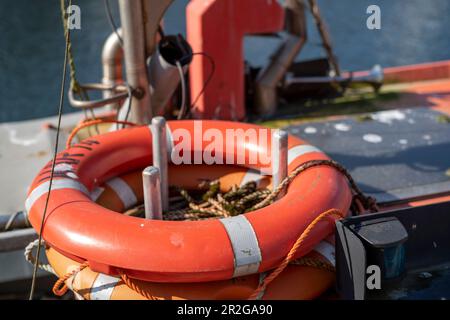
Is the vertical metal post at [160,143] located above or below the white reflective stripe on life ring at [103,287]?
above

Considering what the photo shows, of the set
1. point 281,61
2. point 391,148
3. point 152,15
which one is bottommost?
point 391,148

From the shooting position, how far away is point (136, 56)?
2.54m

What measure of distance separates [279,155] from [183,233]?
1.73 ft

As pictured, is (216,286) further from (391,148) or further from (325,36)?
(325,36)

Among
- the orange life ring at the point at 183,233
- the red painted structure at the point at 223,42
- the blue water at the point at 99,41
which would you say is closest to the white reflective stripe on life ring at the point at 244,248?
the orange life ring at the point at 183,233

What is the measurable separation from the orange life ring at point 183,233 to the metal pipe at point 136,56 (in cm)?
62

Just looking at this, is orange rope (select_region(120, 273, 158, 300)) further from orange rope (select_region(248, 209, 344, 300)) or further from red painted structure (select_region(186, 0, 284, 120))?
red painted structure (select_region(186, 0, 284, 120))

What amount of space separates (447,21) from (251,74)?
589 cm

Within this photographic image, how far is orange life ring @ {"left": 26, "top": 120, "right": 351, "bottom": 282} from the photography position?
1726mm

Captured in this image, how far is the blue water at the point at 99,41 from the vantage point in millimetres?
7125

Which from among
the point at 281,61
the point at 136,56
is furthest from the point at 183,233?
the point at 281,61

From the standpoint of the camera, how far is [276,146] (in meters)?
2.09

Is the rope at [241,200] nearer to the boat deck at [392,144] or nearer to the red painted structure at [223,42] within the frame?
the boat deck at [392,144]
